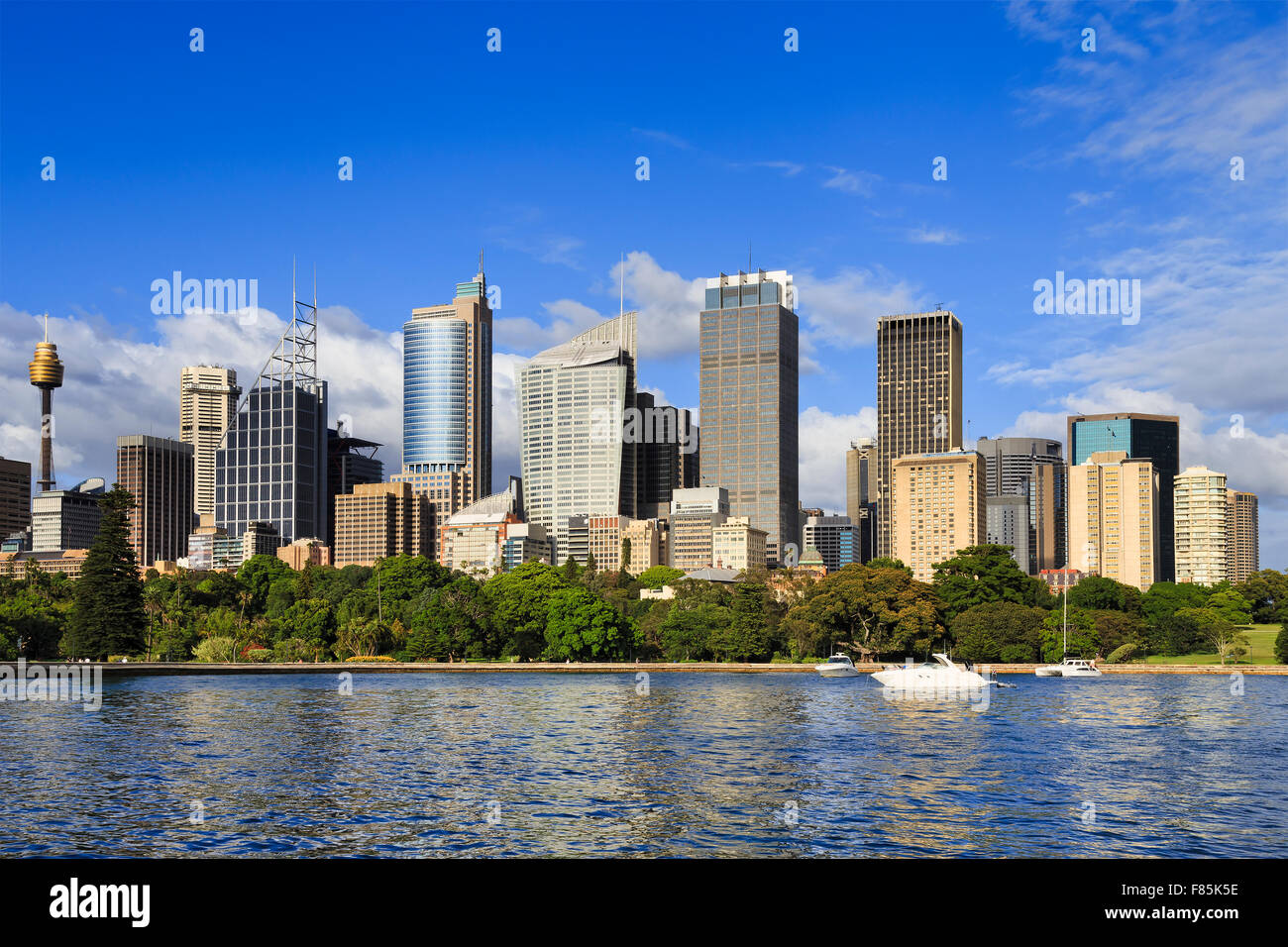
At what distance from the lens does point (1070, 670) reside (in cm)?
10744

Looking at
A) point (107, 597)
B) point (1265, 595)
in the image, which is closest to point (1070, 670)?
point (1265, 595)

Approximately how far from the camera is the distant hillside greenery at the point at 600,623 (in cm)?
11300

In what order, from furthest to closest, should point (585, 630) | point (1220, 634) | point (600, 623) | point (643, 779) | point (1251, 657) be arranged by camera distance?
1. point (600, 623)
2. point (1251, 657)
3. point (585, 630)
4. point (1220, 634)
5. point (643, 779)

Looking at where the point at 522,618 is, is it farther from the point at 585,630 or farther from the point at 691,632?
the point at 691,632

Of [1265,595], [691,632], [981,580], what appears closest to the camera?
[691,632]

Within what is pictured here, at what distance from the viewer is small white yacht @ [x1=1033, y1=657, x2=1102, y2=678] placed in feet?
351

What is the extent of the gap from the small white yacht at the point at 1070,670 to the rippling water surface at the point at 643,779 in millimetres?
40417

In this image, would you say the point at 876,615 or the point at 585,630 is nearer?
the point at 876,615

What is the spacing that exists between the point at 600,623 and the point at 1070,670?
161 feet

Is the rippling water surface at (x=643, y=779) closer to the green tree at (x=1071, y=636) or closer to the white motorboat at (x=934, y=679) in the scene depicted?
the white motorboat at (x=934, y=679)

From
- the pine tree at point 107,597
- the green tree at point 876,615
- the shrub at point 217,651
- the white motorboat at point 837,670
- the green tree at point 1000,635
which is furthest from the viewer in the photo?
the shrub at point 217,651

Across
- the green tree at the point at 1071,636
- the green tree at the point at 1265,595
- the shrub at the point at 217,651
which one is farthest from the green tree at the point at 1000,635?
the shrub at the point at 217,651
